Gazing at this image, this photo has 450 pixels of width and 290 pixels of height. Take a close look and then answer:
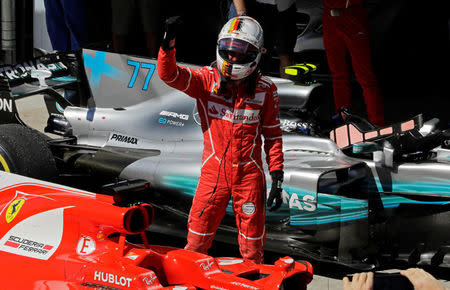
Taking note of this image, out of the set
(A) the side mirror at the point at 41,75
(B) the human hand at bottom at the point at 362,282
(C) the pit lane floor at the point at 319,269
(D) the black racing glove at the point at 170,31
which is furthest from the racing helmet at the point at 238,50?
(A) the side mirror at the point at 41,75

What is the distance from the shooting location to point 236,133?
14.3ft

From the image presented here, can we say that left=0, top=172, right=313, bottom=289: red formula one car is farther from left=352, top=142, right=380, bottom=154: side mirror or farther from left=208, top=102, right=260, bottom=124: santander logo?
left=352, top=142, right=380, bottom=154: side mirror

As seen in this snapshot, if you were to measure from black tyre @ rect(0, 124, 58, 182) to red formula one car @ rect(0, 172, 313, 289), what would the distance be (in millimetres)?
1430

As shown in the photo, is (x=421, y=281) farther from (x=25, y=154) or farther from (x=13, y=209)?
(x=25, y=154)

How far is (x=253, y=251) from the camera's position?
4523 mm

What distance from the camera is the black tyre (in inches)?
215

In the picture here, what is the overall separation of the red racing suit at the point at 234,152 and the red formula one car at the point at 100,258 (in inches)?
23.7

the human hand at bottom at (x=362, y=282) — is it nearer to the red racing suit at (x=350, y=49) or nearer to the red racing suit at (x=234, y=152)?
the red racing suit at (x=234, y=152)

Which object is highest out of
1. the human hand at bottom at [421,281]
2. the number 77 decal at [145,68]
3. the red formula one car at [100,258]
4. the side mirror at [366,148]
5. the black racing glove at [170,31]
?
the black racing glove at [170,31]

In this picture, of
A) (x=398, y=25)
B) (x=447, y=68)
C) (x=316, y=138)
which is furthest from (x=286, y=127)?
(x=447, y=68)

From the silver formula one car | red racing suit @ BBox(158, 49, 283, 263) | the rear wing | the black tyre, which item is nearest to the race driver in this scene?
red racing suit @ BBox(158, 49, 283, 263)

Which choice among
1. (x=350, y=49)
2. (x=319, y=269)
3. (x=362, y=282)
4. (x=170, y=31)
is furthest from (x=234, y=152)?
(x=350, y=49)

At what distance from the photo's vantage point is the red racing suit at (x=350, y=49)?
268 inches

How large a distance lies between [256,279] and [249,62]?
4.52 ft
